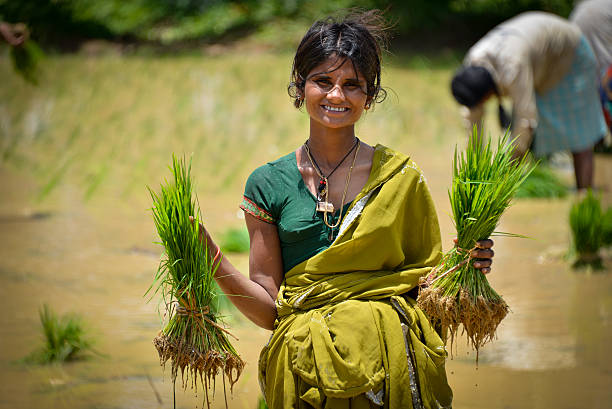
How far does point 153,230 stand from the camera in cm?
560

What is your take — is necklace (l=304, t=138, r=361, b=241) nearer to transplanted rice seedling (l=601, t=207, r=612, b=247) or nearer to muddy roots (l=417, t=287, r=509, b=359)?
muddy roots (l=417, t=287, r=509, b=359)

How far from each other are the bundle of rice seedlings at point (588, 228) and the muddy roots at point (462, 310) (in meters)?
2.38

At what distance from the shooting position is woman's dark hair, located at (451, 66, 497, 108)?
5262 mm

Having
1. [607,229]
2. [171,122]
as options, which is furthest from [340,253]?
[171,122]

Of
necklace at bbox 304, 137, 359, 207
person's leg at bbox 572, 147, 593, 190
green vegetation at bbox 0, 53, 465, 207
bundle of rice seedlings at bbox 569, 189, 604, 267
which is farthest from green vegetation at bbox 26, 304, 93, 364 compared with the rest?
person's leg at bbox 572, 147, 593, 190

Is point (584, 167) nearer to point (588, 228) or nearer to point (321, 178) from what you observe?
point (588, 228)

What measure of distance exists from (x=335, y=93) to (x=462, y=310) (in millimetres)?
731

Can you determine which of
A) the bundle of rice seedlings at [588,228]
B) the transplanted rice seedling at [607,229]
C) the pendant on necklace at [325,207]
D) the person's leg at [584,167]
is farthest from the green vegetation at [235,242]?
the pendant on necklace at [325,207]

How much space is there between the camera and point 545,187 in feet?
20.0

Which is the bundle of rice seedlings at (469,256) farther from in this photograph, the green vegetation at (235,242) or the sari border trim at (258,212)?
the green vegetation at (235,242)

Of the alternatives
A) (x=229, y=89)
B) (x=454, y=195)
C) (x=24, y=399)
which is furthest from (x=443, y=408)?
(x=229, y=89)

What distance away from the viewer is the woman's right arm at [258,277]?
2.11 meters

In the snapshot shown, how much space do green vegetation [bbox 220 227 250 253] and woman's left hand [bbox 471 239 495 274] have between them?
281 centimetres

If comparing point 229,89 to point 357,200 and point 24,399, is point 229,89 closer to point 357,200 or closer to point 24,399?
point 24,399
